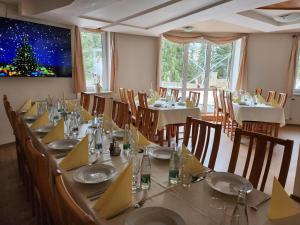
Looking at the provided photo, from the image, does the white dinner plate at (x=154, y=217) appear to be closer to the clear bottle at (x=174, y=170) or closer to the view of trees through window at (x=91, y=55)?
the clear bottle at (x=174, y=170)

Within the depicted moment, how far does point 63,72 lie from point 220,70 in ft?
14.0

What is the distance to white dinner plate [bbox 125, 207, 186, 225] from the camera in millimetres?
892

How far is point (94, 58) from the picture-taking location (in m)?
5.25

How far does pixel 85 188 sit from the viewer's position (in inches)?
44.4

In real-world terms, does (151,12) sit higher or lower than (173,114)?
higher

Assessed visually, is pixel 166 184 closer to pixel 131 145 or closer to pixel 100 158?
pixel 131 145

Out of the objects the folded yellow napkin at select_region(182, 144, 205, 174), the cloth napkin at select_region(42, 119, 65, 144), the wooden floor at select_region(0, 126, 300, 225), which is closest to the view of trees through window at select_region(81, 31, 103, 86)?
the wooden floor at select_region(0, 126, 300, 225)

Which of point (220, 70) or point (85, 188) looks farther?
point (220, 70)

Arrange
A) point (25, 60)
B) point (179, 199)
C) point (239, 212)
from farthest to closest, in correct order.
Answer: point (25, 60), point (179, 199), point (239, 212)

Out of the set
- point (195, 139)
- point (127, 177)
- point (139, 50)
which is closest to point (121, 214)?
point (127, 177)

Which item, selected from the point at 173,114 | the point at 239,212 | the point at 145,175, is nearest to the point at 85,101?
the point at 173,114

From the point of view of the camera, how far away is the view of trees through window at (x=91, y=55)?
16.6ft

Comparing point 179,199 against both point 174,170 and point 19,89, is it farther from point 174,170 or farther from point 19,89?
point 19,89

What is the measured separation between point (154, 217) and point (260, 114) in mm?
3945
